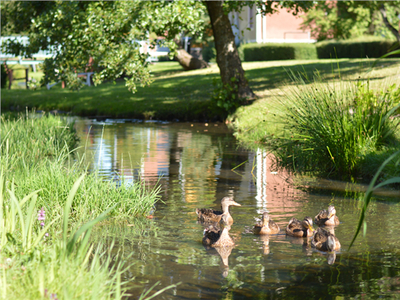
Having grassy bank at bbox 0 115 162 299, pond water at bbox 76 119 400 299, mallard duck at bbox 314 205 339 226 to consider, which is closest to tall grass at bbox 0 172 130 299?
grassy bank at bbox 0 115 162 299

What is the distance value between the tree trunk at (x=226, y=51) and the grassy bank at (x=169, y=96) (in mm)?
686

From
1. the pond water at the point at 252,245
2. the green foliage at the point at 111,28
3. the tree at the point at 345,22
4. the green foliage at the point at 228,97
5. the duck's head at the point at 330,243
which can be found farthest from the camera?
the tree at the point at 345,22

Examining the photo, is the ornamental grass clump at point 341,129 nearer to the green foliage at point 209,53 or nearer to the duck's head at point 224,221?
the duck's head at point 224,221

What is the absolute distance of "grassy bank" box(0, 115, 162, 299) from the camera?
365 centimetres

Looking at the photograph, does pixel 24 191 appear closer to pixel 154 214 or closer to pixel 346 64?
pixel 154 214

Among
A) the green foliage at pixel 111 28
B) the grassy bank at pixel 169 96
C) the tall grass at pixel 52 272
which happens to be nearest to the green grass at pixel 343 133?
the green foliage at pixel 111 28

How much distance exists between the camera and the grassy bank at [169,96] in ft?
70.9

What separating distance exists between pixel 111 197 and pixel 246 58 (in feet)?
113

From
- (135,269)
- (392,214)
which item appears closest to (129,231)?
(135,269)

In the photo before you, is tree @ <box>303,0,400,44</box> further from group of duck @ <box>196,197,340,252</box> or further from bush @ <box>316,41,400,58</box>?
group of duck @ <box>196,197,340,252</box>

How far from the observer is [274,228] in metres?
6.53

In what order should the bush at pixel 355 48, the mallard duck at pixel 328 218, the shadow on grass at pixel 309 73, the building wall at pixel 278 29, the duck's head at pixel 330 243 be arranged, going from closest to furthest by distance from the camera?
the duck's head at pixel 330 243 < the mallard duck at pixel 328 218 < the shadow on grass at pixel 309 73 < the bush at pixel 355 48 < the building wall at pixel 278 29

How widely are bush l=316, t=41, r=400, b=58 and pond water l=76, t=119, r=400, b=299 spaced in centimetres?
2571

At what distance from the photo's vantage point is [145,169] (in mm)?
10992
